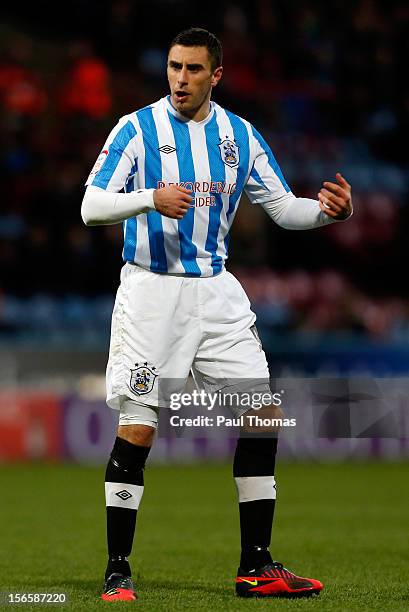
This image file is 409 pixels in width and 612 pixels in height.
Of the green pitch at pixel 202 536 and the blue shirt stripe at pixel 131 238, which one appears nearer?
the green pitch at pixel 202 536

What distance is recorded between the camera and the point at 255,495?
4789 mm

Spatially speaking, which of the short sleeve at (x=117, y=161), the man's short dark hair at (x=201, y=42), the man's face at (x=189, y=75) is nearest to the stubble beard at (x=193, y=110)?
the man's face at (x=189, y=75)

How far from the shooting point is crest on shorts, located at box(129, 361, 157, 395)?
15.2 feet

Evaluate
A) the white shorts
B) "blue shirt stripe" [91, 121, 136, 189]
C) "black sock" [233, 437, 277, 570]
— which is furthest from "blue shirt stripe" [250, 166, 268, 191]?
"black sock" [233, 437, 277, 570]

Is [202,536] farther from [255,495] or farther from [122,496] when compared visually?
[122,496]

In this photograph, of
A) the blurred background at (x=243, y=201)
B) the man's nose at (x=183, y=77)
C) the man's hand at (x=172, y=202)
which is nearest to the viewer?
the man's hand at (x=172, y=202)

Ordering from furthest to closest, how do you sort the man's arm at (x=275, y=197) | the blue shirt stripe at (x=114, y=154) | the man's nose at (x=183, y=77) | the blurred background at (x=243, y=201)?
the blurred background at (x=243, y=201) → the man's arm at (x=275, y=197) → the man's nose at (x=183, y=77) → the blue shirt stripe at (x=114, y=154)

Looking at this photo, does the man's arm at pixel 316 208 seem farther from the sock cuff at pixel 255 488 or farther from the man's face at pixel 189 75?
the sock cuff at pixel 255 488

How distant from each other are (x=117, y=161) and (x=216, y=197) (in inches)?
16.5

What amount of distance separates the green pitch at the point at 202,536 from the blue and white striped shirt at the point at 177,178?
1.28 m

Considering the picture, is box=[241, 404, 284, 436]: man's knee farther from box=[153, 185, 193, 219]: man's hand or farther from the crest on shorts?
box=[153, 185, 193, 219]: man's hand

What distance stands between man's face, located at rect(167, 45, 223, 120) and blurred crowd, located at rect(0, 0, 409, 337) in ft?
25.8

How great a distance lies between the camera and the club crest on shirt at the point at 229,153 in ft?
15.9

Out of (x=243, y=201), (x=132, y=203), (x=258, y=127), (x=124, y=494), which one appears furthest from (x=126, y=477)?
(x=258, y=127)
